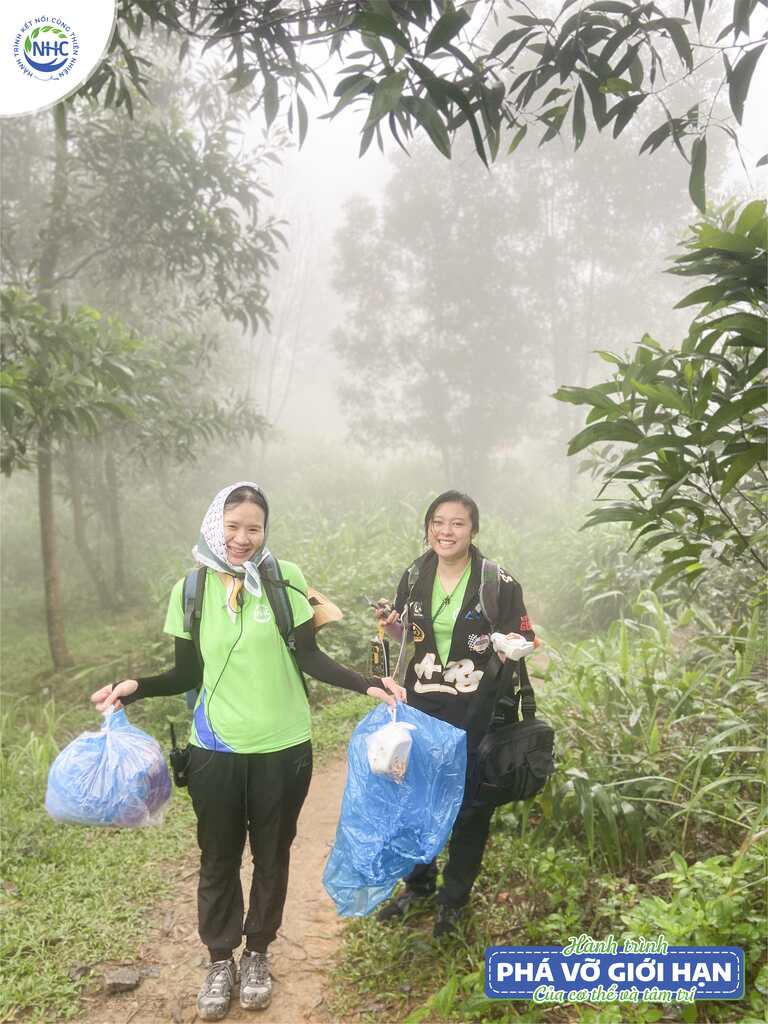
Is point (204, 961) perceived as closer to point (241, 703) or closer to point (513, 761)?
point (241, 703)

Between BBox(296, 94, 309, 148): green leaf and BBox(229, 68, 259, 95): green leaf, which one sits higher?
BBox(229, 68, 259, 95): green leaf

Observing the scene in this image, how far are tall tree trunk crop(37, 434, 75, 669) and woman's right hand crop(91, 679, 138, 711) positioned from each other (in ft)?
11.2

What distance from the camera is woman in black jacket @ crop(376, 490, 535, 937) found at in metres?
2.02

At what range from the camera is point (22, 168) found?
6312mm

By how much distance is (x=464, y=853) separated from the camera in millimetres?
2104

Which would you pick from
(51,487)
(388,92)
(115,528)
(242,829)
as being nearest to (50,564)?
(51,487)

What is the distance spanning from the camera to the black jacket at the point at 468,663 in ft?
6.63

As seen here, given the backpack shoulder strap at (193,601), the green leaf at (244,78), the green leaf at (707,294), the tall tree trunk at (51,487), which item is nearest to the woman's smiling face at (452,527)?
the backpack shoulder strap at (193,601)

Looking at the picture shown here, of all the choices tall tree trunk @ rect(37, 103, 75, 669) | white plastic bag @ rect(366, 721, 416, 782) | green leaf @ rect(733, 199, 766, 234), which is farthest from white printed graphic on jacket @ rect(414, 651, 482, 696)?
tall tree trunk @ rect(37, 103, 75, 669)

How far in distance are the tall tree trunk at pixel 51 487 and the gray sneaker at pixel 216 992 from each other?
360 centimetres

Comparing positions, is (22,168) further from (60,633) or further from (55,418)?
(60,633)

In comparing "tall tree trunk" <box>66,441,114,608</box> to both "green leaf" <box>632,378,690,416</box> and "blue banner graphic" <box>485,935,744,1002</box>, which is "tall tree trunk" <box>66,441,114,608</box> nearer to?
"blue banner graphic" <box>485,935,744,1002</box>

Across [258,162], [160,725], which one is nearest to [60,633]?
[160,725]

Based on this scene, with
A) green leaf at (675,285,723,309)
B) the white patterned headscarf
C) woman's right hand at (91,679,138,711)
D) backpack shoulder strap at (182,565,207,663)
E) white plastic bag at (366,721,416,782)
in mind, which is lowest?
white plastic bag at (366,721,416,782)
